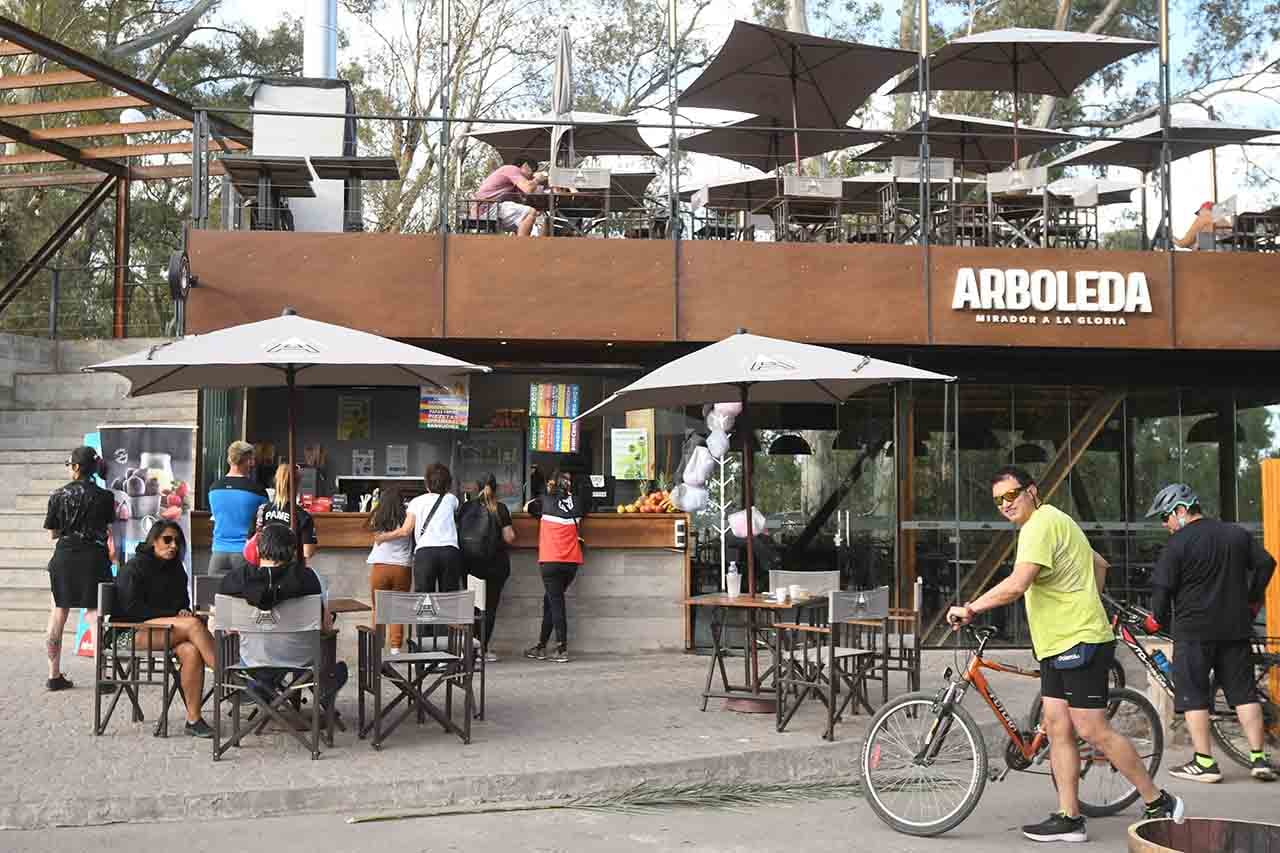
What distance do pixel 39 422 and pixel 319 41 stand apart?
5861mm

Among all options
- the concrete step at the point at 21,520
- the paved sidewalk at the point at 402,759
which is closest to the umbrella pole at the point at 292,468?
the paved sidewalk at the point at 402,759

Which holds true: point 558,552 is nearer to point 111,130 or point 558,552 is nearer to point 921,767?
point 921,767

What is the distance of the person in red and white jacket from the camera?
12.7 metres

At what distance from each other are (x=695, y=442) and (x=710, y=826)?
7787 millimetres

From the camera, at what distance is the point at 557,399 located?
15.2m

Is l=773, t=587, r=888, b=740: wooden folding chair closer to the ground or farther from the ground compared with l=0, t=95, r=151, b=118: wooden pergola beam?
closer to the ground

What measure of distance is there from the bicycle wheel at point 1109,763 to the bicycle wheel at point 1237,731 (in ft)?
3.58

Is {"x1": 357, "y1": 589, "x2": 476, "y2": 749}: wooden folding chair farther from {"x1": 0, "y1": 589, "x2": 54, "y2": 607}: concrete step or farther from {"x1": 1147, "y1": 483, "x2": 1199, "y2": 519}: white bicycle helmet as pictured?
{"x1": 0, "y1": 589, "x2": 54, "y2": 607}: concrete step

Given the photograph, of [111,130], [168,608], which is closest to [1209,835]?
[168,608]

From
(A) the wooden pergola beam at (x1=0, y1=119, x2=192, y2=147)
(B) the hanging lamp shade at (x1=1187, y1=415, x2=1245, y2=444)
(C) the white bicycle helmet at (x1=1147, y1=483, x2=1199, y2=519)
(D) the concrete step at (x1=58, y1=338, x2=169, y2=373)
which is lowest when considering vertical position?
(C) the white bicycle helmet at (x1=1147, y1=483, x2=1199, y2=519)

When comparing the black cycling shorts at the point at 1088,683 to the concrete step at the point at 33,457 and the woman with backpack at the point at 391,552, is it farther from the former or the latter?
the concrete step at the point at 33,457

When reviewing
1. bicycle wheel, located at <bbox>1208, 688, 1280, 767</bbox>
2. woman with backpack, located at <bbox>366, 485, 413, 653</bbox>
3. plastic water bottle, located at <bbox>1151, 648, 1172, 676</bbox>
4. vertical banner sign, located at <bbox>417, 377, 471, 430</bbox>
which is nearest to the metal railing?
vertical banner sign, located at <bbox>417, 377, 471, 430</bbox>

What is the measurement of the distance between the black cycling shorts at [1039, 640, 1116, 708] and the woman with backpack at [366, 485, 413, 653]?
6891 mm

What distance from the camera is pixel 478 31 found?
87.5 ft
